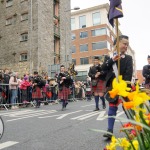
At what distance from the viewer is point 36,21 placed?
Answer: 26734mm

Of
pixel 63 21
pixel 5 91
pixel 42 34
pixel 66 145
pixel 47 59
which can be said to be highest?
pixel 63 21

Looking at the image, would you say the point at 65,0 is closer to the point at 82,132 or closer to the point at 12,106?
the point at 12,106

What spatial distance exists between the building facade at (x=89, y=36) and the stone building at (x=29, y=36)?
20204mm

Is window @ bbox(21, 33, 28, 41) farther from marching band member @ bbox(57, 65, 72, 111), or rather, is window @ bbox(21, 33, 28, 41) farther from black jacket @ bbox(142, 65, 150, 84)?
black jacket @ bbox(142, 65, 150, 84)

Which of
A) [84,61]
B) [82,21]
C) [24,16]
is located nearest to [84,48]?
[84,61]

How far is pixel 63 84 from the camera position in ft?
34.9

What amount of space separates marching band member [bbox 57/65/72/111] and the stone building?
14984 mm

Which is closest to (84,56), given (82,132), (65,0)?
(65,0)

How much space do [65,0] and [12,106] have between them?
2397cm

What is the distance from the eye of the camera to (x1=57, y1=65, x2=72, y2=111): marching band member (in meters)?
Result: 10.4

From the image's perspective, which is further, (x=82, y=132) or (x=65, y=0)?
(x=65, y=0)

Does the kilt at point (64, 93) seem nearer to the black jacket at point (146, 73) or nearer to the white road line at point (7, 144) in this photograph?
the black jacket at point (146, 73)

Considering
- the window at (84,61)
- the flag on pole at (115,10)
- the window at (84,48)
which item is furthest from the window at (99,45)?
the flag on pole at (115,10)

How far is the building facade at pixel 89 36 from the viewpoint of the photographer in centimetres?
5022
